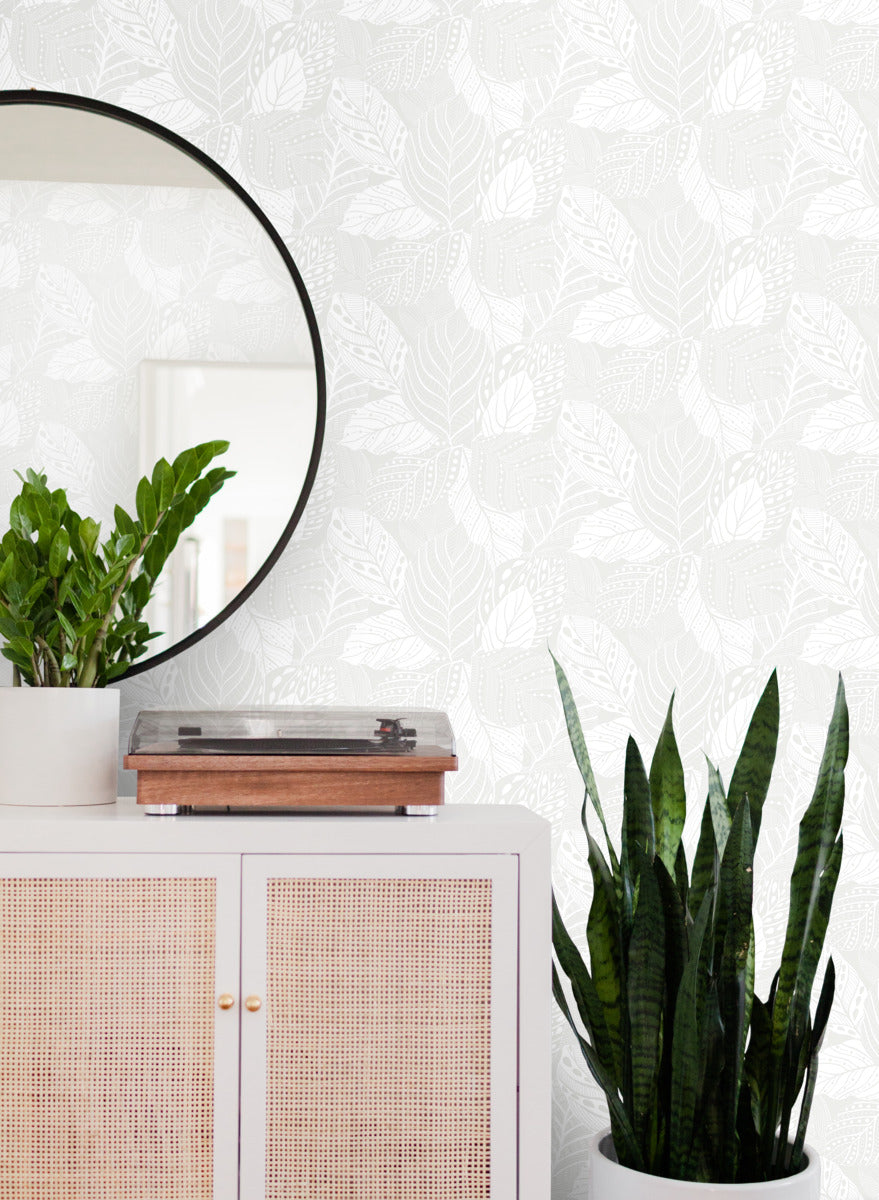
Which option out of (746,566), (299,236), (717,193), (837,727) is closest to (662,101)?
(717,193)

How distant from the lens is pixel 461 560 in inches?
62.7

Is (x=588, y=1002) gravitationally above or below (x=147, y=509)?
below

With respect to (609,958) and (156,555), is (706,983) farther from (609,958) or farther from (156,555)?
(156,555)

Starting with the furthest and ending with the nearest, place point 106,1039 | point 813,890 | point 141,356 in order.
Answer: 1. point 141,356
2. point 813,890
3. point 106,1039

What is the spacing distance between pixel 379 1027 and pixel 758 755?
1.76 feet

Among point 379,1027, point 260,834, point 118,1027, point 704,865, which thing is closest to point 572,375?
point 704,865

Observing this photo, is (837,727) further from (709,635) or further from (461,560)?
(461,560)

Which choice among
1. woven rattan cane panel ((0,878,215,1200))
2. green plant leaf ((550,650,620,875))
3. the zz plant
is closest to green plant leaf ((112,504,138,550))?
the zz plant

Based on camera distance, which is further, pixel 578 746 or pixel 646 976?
pixel 578 746

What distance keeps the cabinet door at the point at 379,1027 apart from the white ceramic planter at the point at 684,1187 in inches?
5.8

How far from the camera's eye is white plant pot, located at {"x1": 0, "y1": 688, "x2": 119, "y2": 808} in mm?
1242

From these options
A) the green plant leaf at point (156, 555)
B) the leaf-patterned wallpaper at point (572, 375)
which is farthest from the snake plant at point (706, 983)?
the green plant leaf at point (156, 555)

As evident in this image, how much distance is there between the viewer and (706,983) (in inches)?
45.9

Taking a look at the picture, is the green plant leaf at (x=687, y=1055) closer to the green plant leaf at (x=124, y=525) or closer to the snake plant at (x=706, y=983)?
the snake plant at (x=706, y=983)
